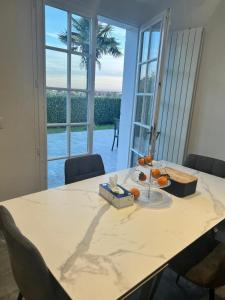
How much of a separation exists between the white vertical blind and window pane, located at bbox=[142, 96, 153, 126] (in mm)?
371

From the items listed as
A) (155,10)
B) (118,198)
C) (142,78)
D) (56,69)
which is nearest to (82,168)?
Result: (118,198)

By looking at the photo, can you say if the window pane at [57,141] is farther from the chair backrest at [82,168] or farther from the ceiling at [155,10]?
the ceiling at [155,10]

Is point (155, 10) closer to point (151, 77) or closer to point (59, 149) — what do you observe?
point (151, 77)

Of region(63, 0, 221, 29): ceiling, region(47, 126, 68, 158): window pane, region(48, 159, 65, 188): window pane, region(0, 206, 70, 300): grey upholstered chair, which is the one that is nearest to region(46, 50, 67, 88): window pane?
region(47, 126, 68, 158): window pane

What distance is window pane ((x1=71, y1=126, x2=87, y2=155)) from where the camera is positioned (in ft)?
8.40

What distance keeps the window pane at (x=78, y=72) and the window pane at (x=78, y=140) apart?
0.47m

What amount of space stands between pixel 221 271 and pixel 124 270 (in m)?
0.61

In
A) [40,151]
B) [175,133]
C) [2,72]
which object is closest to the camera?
[2,72]

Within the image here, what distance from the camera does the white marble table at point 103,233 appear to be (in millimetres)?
780

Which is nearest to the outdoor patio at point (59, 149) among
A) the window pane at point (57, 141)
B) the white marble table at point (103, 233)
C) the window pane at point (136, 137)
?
the window pane at point (57, 141)

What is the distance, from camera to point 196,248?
54.6 inches

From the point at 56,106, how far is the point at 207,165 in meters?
1.63

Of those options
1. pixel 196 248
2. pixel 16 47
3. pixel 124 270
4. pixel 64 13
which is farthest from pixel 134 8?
pixel 124 270

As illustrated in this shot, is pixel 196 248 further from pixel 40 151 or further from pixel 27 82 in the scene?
pixel 27 82
